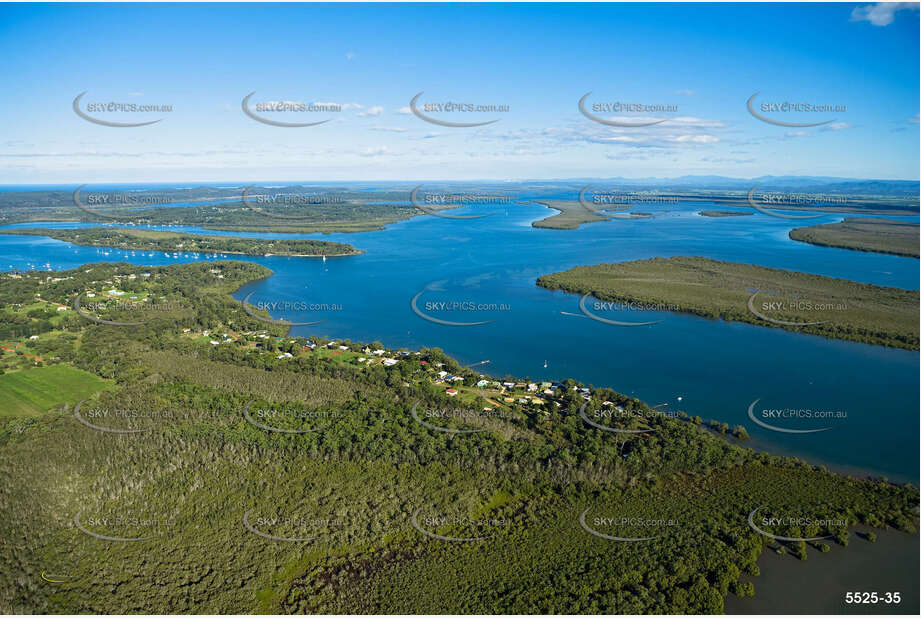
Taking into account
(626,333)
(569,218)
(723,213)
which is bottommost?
(626,333)

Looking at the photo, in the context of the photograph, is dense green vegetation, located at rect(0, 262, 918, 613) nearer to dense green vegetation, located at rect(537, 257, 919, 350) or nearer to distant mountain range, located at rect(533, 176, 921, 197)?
dense green vegetation, located at rect(537, 257, 919, 350)

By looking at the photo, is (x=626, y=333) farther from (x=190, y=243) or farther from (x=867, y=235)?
(x=190, y=243)

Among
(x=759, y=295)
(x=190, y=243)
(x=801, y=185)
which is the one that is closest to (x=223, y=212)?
(x=190, y=243)

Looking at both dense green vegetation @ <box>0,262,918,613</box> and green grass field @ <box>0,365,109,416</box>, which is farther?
green grass field @ <box>0,365,109,416</box>

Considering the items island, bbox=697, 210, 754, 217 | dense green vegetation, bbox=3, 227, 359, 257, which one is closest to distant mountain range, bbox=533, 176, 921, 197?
island, bbox=697, 210, 754, 217

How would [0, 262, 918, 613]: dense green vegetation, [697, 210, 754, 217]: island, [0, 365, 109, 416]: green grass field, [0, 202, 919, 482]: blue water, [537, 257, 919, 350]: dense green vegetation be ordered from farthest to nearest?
[697, 210, 754, 217]: island → [537, 257, 919, 350]: dense green vegetation → [0, 365, 109, 416]: green grass field → [0, 202, 919, 482]: blue water → [0, 262, 918, 613]: dense green vegetation

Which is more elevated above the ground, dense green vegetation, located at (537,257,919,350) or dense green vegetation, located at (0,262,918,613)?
dense green vegetation, located at (537,257,919,350)
